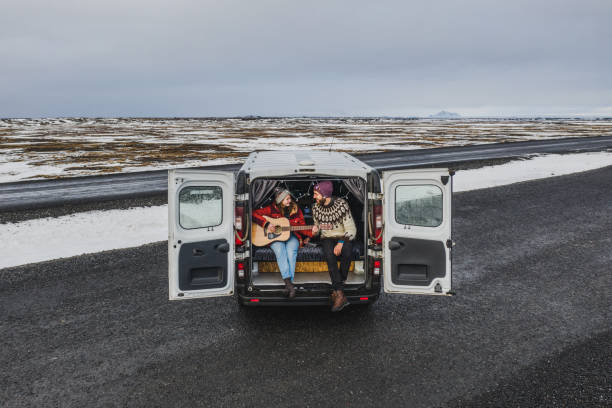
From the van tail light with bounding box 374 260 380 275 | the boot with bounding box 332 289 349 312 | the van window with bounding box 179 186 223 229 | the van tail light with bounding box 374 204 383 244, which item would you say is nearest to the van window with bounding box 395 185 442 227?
the van tail light with bounding box 374 204 383 244

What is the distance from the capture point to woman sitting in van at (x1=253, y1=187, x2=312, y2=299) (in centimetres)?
558

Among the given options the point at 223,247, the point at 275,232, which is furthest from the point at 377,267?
the point at 223,247

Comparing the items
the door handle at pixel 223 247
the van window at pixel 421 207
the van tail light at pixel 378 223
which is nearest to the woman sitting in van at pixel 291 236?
→ the door handle at pixel 223 247

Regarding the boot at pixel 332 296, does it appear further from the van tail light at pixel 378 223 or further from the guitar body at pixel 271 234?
the guitar body at pixel 271 234

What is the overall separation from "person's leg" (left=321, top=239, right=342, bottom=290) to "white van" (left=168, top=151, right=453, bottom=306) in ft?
0.44

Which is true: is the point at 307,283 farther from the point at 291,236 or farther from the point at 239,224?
the point at 239,224

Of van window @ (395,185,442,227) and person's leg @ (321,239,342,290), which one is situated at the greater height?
van window @ (395,185,442,227)

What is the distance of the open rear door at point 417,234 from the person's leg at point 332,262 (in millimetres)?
721

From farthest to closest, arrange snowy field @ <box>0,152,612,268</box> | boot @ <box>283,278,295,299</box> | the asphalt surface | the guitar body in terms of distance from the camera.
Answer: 1. snowy field @ <box>0,152,612,268</box>
2. the guitar body
3. boot @ <box>283,278,295,299</box>
4. the asphalt surface

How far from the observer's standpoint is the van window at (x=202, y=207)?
534 centimetres

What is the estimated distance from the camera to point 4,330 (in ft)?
17.9

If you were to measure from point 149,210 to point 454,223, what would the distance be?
31.1 ft

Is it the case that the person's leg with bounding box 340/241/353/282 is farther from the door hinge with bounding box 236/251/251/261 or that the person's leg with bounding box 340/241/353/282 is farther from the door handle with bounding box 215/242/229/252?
the door handle with bounding box 215/242/229/252

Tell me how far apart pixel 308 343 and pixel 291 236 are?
1598 millimetres
